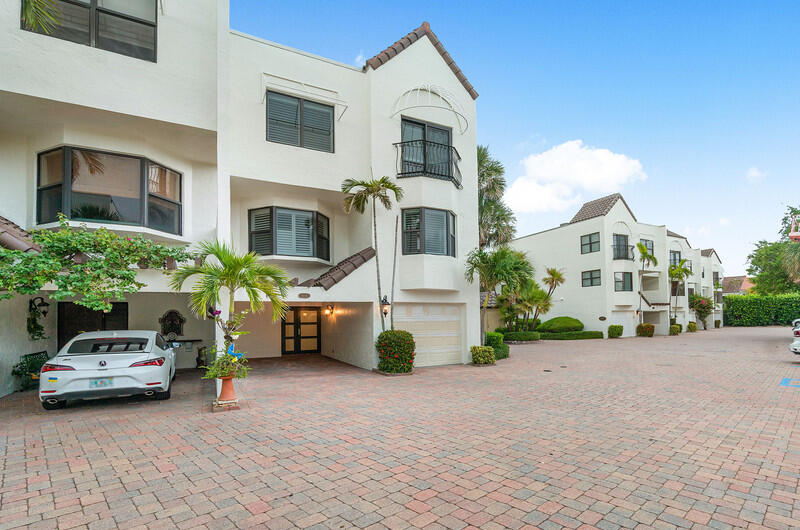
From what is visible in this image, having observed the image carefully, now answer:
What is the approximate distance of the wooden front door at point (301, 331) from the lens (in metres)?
16.0

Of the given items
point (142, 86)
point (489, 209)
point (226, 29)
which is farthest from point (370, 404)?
point (489, 209)

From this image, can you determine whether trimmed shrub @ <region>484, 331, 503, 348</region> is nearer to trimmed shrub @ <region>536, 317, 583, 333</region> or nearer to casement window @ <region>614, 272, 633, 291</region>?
trimmed shrub @ <region>536, 317, 583, 333</region>

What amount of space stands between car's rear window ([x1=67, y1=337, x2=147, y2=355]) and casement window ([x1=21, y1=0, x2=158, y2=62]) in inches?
262

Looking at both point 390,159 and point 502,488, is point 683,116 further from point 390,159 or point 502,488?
point 502,488

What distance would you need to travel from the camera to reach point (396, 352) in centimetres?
1168

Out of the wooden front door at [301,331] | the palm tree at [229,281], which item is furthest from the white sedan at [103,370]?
the wooden front door at [301,331]

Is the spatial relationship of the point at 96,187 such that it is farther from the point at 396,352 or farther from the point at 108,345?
the point at 396,352

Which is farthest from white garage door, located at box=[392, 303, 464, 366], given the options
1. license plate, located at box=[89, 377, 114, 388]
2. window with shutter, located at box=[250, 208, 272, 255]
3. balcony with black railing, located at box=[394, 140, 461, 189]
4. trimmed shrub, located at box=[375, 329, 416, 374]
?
license plate, located at box=[89, 377, 114, 388]

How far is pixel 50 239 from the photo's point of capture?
23.5 ft

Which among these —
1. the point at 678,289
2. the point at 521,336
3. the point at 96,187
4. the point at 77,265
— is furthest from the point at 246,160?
the point at 678,289

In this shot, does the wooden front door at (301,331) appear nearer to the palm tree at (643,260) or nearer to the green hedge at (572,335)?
the green hedge at (572,335)

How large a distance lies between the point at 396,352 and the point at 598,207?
2529 centimetres

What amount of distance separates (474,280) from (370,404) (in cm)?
702

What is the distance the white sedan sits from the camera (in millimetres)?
6973
